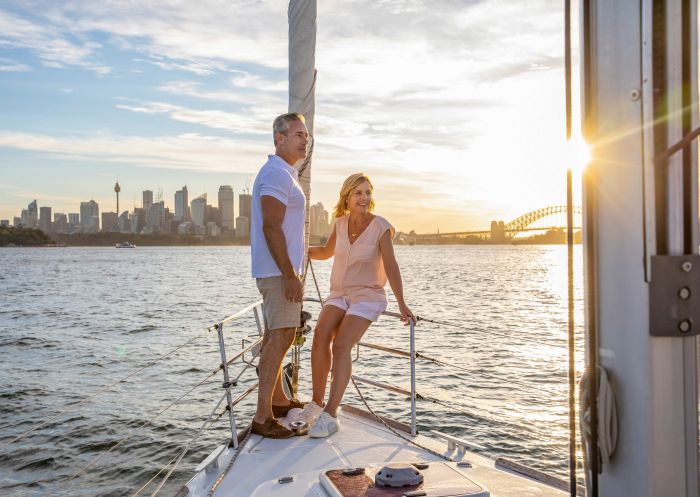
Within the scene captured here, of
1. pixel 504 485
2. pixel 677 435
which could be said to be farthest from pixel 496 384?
pixel 677 435

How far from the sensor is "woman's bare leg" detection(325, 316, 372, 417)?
362cm

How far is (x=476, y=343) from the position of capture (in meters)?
13.5

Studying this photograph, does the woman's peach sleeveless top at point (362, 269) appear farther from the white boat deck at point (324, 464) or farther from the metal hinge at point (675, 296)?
the metal hinge at point (675, 296)

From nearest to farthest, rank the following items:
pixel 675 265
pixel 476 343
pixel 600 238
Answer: pixel 675 265 < pixel 600 238 < pixel 476 343

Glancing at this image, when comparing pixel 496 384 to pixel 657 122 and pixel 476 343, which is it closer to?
pixel 476 343

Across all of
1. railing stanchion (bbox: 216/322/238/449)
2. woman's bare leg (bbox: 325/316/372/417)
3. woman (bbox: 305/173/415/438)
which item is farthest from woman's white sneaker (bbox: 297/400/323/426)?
railing stanchion (bbox: 216/322/238/449)

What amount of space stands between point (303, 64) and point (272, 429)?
7.43 feet

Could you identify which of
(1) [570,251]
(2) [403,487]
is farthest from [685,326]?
(2) [403,487]

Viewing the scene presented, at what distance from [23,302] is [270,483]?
92.5 feet

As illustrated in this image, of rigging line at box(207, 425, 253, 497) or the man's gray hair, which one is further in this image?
the man's gray hair

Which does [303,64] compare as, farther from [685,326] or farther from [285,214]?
[685,326]

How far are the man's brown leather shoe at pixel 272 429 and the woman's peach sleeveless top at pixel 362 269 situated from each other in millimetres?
834

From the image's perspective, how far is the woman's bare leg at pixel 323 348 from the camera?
374 cm

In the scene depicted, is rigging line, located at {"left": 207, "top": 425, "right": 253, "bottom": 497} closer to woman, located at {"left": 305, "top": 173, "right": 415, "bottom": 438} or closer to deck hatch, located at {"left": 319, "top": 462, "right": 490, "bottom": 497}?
woman, located at {"left": 305, "top": 173, "right": 415, "bottom": 438}
